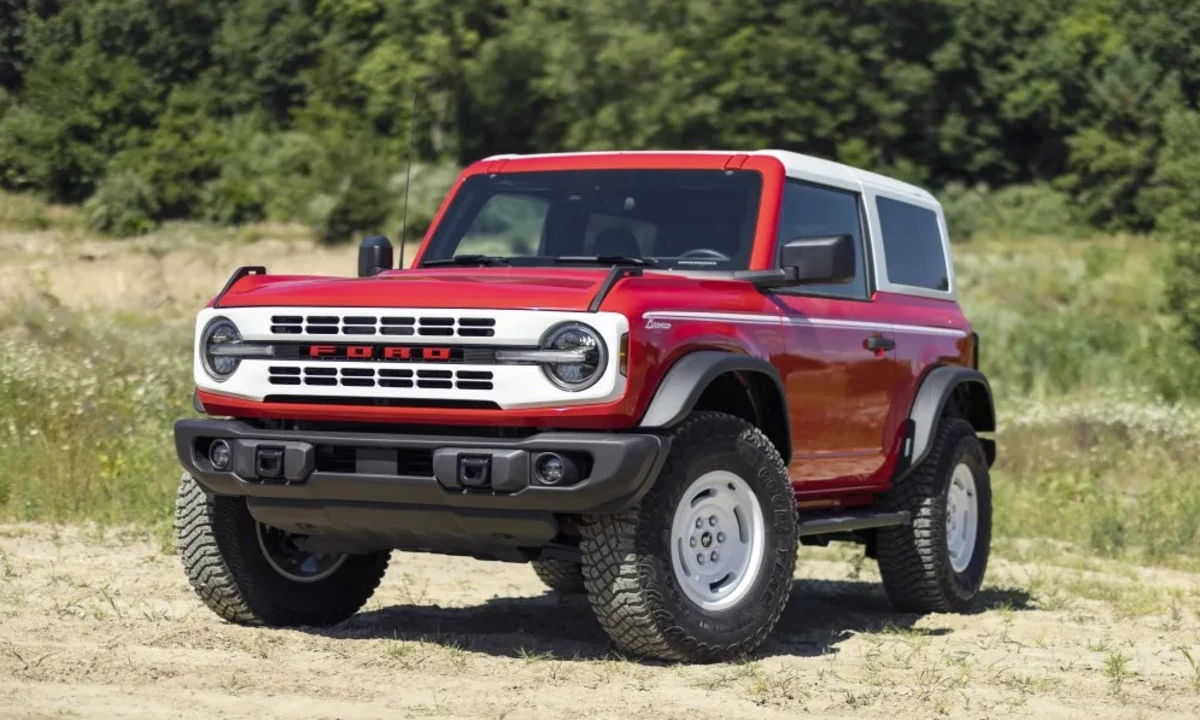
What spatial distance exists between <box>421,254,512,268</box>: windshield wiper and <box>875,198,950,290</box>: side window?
7.02ft

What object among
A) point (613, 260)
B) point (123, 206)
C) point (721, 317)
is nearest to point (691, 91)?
point (123, 206)

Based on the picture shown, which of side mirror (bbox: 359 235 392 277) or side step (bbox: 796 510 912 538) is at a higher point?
side mirror (bbox: 359 235 392 277)

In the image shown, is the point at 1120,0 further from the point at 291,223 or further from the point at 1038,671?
the point at 1038,671

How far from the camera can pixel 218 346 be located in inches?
273

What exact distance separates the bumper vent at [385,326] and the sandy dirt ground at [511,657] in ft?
3.87

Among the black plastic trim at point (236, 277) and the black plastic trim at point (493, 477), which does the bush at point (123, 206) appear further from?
the black plastic trim at point (493, 477)

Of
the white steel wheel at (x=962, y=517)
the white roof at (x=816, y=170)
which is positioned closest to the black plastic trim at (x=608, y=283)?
the white roof at (x=816, y=170)

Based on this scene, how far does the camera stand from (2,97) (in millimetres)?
20969

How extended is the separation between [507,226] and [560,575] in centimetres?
185

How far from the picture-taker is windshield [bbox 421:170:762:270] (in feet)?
25.2

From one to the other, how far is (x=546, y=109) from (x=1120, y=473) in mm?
46993

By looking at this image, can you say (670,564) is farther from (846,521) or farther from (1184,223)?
(1184,223)

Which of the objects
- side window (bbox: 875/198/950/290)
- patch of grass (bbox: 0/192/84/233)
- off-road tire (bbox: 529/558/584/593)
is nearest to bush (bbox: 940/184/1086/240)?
patch of grass (bbox: 0/192/84/233)

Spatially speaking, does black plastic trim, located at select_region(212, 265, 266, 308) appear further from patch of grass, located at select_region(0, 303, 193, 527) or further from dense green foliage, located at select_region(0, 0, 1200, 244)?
dense green foliage, located at select_region(0, 0, 1200, 244)
